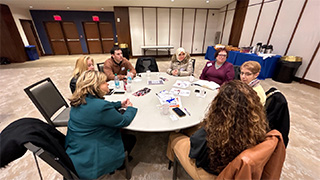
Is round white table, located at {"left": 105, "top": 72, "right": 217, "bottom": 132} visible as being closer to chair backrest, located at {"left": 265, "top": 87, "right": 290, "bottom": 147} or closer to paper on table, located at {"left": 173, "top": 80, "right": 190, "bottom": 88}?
paper on table, located at {"left": 173, "top": 80, "right": 190, "bottom": 88}

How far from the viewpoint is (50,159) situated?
79cm

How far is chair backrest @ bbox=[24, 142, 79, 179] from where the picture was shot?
693mm

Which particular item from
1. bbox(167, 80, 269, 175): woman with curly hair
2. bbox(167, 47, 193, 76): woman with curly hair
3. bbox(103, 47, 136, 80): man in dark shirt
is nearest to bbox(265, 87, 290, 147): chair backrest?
bbox(167, 80, 269, 175): woman with curly hair

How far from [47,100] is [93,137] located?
1.05m

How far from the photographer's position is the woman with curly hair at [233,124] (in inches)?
31.0

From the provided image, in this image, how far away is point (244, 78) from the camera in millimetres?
1680

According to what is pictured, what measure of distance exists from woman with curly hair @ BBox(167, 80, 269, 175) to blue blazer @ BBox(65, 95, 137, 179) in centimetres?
76

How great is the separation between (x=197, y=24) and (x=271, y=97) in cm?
830

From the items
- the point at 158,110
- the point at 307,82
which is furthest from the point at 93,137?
the point at 307,82

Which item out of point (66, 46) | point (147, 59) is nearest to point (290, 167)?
point (147, 59)

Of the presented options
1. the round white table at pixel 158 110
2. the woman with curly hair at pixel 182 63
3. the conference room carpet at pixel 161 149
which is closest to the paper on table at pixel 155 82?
the round white table at pixel 158 110

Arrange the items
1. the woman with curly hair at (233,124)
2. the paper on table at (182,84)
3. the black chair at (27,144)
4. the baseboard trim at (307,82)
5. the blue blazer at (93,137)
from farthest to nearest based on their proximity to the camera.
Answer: the baseboard trim at (307,82)
the paper on table at (182,84)
the blue blazer at (93,137)
the woman with curly hair at (233,124)
the black chair at (27,144)

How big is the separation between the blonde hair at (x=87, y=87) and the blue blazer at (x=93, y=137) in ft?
0.13

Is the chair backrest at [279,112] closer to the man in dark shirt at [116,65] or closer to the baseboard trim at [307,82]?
the man in dark shirt at [116,65]
